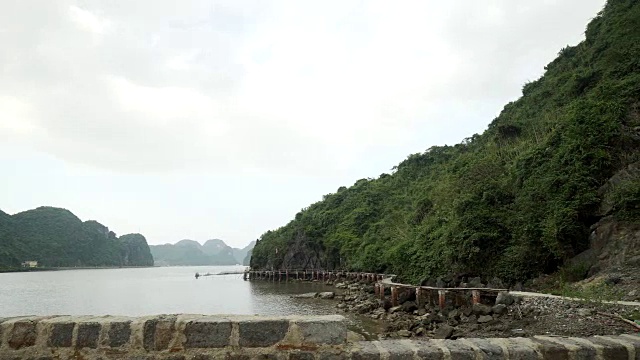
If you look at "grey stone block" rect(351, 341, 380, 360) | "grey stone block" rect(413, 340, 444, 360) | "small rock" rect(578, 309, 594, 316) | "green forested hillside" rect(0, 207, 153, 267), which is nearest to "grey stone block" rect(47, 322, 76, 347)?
"grey stone block" rect(351, 341, 380, 360)

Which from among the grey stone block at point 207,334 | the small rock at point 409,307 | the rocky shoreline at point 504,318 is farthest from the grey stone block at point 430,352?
the small rock at point 409,307

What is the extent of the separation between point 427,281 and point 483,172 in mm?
8077

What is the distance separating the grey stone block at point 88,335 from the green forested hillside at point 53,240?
126m

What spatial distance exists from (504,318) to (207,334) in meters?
13.4

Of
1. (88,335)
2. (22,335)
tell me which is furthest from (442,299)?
(22,335)

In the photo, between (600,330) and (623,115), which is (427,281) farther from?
(600,330)

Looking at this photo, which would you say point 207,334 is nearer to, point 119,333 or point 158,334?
point 158,334

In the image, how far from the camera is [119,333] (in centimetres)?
403

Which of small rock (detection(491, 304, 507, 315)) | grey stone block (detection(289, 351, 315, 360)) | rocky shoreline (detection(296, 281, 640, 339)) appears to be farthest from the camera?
small rock (detection(491, 304, 507, 315))

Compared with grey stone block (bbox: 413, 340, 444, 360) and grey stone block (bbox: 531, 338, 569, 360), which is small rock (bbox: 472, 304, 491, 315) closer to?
grey stone block (bbox: 531, 338, 569, 360)

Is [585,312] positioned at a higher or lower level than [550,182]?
lower

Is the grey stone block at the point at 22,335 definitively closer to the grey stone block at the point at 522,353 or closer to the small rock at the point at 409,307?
the grey stone block at the point at 522,353

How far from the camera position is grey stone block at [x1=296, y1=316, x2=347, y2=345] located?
157 inches

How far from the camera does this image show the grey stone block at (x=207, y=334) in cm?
397
